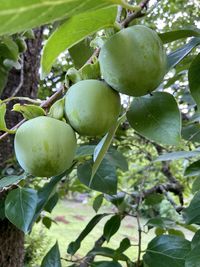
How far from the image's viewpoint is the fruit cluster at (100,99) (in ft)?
1.42

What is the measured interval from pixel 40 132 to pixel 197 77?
0.23 m

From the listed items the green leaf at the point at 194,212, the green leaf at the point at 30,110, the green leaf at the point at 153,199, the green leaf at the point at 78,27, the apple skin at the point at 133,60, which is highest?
the green leaf at the point at 78,27

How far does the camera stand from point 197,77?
0.54 m

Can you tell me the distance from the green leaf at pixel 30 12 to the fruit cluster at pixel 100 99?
0.47ft

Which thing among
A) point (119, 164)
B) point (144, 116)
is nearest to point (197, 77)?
point (144, 116)

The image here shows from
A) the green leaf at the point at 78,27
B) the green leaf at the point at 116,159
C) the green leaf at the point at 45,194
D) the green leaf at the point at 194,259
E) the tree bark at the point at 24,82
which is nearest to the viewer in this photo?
the green leaf at the point at 78,27

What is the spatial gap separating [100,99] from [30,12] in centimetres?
21

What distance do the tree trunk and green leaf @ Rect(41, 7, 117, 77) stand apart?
0.82m

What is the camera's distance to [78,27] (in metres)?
0.38

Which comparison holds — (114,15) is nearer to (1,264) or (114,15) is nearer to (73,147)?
(73,147)

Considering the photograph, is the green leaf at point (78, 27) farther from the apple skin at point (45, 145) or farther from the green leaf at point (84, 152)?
the green leaf at point (84, 152)

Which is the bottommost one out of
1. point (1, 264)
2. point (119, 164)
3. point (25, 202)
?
point (1, 264)

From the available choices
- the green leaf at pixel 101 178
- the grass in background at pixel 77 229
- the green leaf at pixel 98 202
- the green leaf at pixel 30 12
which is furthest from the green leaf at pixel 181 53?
the grass in background at pixel 77 229

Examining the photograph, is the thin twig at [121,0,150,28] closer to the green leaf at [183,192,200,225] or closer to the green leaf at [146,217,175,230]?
the green leaf at [183,192,200,225]
